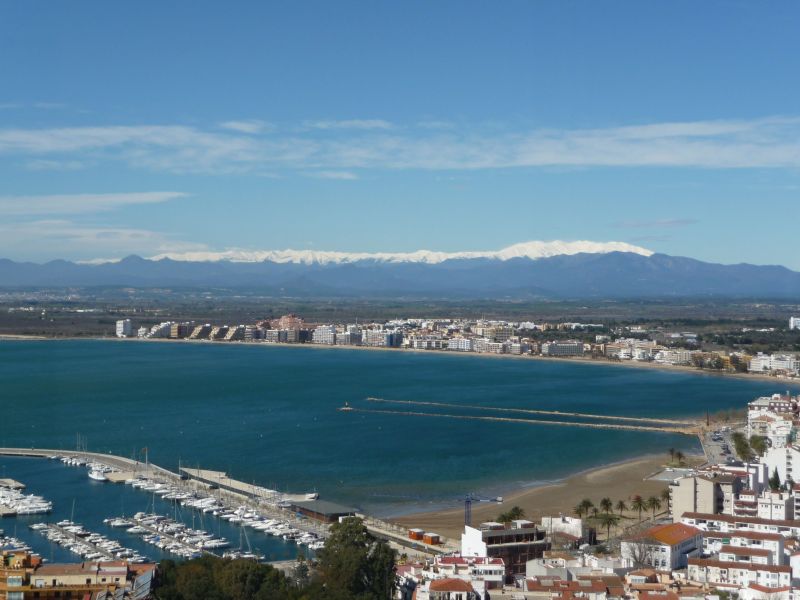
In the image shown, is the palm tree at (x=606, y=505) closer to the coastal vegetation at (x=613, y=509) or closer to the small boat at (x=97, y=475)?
the coastal vegetation at (x=613, y=509)

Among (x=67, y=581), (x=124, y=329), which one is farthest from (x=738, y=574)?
(x=124, y=329)

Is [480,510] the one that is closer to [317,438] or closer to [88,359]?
[317,438]

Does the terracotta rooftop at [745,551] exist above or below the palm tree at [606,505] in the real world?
above

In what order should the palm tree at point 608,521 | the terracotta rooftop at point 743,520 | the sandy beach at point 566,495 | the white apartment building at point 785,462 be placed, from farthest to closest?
the white apartment building at point 785,462, the sandy beach at point 566,495, the palm tree at point 608,521, the terracotta rooftop at point 743,520

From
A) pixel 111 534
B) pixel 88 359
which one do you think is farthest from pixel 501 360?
pixel 111 534

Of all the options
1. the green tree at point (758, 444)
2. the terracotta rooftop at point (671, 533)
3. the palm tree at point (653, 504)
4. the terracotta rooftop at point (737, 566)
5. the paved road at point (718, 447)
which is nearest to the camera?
the terracotta rooftop at point (737, 566)

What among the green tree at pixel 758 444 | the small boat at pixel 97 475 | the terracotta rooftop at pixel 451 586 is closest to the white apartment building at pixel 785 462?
the green tree at pixel 758 444

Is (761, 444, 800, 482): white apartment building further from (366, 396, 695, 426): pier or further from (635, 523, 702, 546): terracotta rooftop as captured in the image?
(366, 396, 695, 426): pier

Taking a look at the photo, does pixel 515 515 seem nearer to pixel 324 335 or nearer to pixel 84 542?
pixel 84 542
